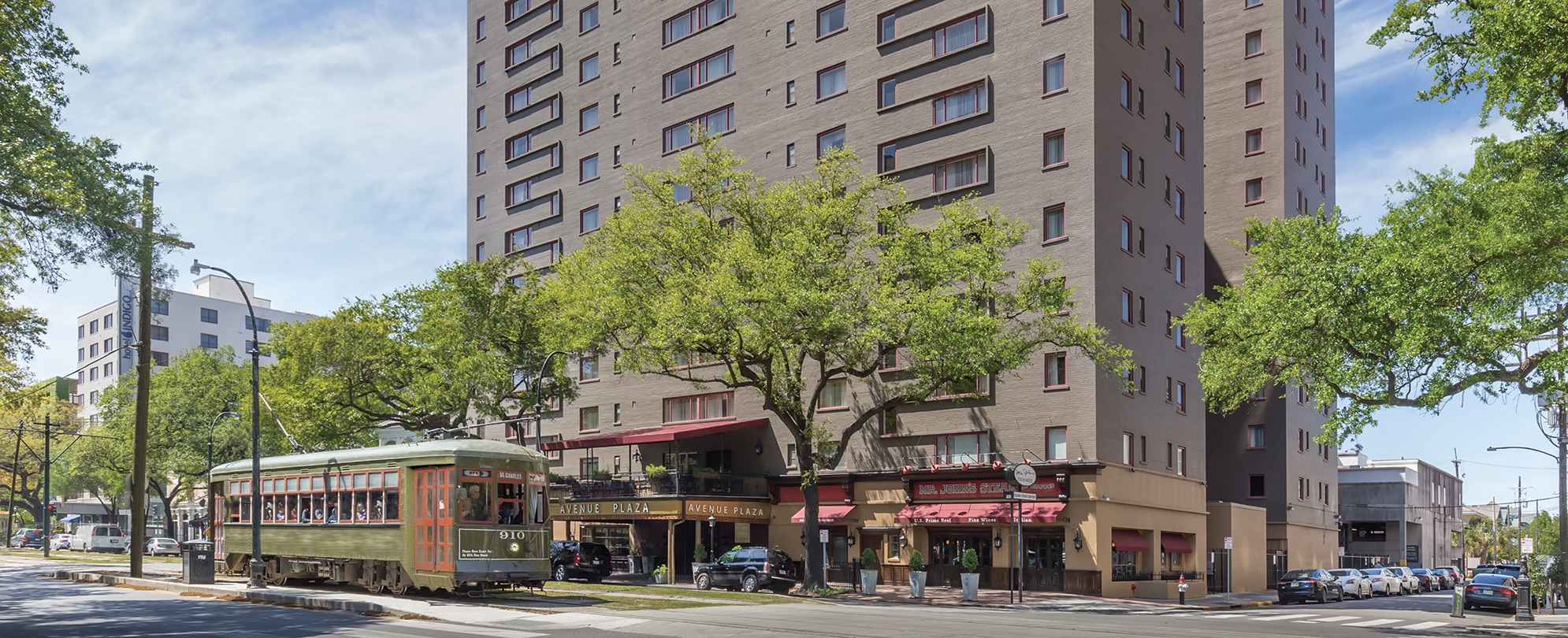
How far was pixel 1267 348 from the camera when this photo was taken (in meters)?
30.3

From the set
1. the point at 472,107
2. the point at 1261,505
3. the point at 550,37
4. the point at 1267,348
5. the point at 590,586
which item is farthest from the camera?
the point at 472,107

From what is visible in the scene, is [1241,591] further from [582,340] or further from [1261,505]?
[582,340]

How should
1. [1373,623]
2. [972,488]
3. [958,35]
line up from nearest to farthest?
[1373,623]
[972,488]
[958,35]

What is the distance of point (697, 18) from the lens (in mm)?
64750

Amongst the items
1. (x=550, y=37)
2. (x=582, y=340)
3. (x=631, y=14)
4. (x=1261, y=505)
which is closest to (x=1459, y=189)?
(x=582, y=340)

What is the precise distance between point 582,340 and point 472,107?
41.3m

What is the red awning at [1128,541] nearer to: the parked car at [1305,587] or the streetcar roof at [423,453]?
the parked car at [1305,587]

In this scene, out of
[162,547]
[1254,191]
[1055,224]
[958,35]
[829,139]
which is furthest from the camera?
[162,547]

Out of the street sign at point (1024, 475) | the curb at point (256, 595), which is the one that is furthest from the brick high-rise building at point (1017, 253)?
the curb at point (256, 595)

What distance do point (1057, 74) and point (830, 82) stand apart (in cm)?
1214

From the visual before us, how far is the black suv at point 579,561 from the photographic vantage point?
44.5m

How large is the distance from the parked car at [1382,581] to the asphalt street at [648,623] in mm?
25446

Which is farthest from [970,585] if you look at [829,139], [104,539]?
[104,539]

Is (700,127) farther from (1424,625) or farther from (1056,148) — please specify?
(1424,625)
